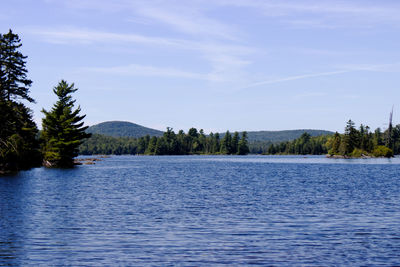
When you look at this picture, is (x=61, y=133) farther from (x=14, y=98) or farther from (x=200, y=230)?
(x=200, y=230)

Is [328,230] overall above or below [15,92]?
below

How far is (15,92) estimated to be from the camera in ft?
244

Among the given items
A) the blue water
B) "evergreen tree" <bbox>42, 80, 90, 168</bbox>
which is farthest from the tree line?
the blue water

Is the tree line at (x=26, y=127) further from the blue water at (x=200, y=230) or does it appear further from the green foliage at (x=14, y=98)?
the blue water at (x=200, y=230)

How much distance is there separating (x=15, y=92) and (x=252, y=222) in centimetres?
5965

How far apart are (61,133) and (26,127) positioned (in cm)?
1657

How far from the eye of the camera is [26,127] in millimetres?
78500

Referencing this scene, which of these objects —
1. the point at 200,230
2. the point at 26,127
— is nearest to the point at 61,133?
the point at 26,127

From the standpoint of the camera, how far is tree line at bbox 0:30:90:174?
65.5m

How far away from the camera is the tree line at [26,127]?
65.5 meters

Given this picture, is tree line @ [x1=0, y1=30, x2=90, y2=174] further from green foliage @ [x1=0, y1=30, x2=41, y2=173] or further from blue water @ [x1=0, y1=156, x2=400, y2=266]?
blue water @ [x1=0, y1=156, x2=400, y2=266]

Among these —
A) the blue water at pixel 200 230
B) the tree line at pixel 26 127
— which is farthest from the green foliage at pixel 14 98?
the blue water at pixel 200 230

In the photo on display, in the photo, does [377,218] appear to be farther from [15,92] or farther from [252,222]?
[15,92]

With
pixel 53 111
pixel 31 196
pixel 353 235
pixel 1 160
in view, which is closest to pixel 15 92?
pixel 1 160
